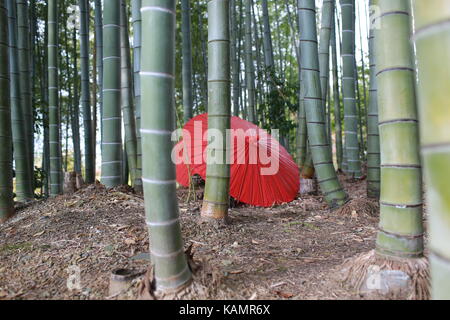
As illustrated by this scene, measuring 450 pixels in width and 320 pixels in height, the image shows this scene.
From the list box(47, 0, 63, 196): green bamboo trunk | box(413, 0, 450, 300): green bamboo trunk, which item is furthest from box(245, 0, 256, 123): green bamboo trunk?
box(413, 0, 450, 300): green bamboo trunk

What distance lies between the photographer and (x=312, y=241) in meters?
2.40

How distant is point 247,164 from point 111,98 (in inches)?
47.9

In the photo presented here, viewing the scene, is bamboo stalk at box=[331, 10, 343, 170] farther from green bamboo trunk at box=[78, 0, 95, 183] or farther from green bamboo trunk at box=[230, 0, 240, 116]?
green bamboo trunk at box=[78, 0, 95, 183]

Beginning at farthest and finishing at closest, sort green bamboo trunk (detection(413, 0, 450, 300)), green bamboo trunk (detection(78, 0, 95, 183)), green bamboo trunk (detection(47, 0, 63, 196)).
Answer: green bamboo trunk (detection(78, 0, 95, 183)), green bamboo trunk (detection(47, 0, 63, 196)), green bamboo trunk (detection(413, 0, 450, 300))

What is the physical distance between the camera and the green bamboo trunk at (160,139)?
4.50 feet

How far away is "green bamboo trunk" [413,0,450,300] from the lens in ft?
2.64

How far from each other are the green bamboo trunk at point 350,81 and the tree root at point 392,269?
8.23ft

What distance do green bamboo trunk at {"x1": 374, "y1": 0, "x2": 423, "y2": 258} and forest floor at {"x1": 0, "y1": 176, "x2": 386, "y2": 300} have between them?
0.32 metres

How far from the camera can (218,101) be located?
2461 millimetres

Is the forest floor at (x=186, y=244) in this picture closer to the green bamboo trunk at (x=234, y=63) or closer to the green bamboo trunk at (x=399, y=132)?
the green bamboo trunk at (x=399, y=132)

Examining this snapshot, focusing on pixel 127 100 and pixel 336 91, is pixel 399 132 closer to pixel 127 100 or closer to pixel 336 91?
pixel 127 100
